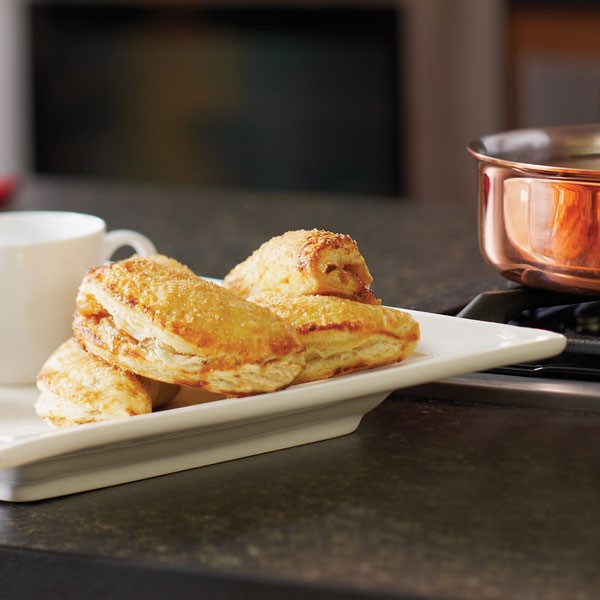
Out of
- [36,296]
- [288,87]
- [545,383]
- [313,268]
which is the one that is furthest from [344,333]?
[288,87]

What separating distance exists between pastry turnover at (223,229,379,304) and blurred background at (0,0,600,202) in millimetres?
2367

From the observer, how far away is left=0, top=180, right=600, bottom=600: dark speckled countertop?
53 centimetres

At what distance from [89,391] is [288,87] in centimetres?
306

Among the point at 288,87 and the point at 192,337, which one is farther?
the point at 288,87

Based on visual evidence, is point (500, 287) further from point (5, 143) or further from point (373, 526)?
point (5, 143)

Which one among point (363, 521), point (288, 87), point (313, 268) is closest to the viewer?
point (363, 521)

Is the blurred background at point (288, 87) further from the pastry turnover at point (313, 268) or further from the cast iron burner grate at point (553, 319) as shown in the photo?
the pastry turnover at point (313, 268)

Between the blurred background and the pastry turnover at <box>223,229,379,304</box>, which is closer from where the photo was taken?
the pastry turnover at <box>223,229,379,304</box>

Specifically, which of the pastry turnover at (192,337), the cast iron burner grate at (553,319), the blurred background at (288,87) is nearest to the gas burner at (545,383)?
the cast iron burner grate at (553,319)

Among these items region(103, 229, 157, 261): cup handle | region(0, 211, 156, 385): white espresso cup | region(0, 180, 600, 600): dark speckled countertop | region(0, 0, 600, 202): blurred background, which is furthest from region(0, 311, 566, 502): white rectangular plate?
region(0, 0, 600, 202): blurred background

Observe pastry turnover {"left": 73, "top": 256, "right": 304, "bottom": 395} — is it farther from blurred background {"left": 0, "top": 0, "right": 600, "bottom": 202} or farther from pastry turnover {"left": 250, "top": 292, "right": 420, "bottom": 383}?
blurred background {"left": 0, "top": 0, "right": 600, "bottom": 202}

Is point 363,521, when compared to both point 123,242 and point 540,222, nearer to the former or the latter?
point 540,222

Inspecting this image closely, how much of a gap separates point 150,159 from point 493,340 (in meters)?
3.25

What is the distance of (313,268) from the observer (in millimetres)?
719
